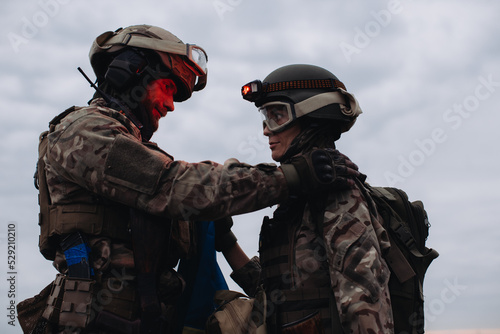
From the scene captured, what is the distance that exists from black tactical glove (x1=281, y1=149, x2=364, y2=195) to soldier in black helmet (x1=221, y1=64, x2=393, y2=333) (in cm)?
3

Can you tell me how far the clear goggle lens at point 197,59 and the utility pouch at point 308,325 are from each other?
2771 millimetres

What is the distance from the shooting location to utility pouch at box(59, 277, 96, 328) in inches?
152

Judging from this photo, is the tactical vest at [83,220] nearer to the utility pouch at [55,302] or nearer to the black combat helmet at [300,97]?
the utility pouch at [55,302]

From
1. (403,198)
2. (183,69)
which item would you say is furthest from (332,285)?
(183,69)

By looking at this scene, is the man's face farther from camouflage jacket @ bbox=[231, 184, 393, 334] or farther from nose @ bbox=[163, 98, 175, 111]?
camouflage jacket @ bbox=[231, 184, 393, 334]

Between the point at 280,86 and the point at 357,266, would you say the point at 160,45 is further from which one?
the point at 357,266

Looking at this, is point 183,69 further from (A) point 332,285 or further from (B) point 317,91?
(A) point 332,285

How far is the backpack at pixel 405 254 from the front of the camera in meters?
4.20

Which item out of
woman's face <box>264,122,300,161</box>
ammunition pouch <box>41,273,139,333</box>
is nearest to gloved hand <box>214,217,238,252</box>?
woman's face <box>264,122,300,161</box>

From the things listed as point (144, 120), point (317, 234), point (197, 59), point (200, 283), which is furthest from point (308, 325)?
point (197, 59)

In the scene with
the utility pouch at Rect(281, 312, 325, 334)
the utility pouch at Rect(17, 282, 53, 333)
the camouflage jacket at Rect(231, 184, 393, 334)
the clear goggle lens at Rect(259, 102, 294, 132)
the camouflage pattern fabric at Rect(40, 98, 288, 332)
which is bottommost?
the utility pouch at Rect(281, 312, 325, 334)

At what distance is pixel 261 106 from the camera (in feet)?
16.3

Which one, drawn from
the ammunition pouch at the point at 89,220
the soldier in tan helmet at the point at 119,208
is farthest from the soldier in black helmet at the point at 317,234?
the ammunition pouch at the point at 89,220

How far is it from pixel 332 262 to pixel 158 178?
1481 millimetres
